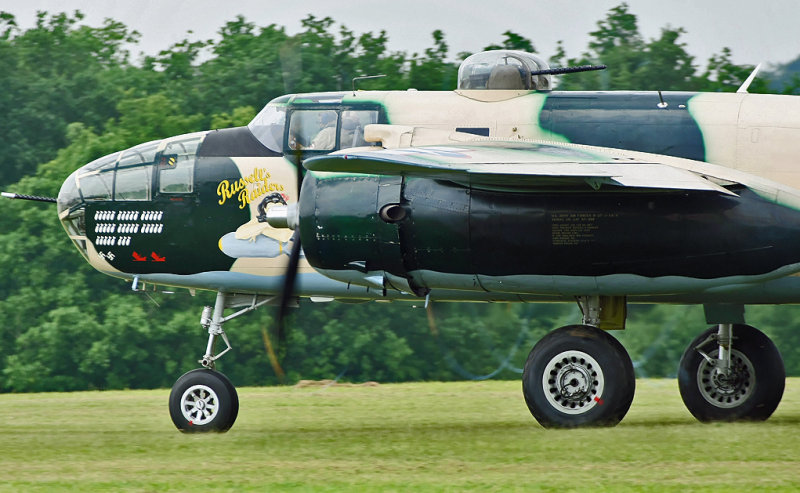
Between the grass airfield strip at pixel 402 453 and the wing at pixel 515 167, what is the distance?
2.79m

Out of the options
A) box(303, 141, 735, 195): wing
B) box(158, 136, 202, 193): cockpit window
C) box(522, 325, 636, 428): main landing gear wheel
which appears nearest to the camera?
box(303, 141, 735, 195): wing

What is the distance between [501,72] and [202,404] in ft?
19.1

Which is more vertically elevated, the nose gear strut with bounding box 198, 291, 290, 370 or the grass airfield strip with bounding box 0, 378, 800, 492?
the nose gear strut with bounding box 198, 291, 290, 370

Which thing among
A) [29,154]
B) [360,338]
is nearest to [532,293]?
[360,338]

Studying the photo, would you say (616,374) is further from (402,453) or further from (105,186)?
(105,186)

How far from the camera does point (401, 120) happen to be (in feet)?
48.6

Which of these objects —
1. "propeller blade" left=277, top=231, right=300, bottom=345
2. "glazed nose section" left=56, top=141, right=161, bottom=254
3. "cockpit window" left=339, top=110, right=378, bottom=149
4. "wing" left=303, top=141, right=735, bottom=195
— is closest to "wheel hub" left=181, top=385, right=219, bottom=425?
"propeller blade" left=277, top=231, right=300, bottom=345

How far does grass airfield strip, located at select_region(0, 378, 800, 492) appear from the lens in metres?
10.3

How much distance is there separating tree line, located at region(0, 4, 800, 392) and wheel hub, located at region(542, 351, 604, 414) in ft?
54.5

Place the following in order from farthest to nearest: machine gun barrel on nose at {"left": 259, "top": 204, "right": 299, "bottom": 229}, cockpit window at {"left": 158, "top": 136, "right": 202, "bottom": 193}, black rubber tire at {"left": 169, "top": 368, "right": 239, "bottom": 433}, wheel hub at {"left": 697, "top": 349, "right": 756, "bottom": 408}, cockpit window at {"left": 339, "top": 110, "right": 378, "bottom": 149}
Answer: wheel hub at {"left": 697, "top": 349, "right": 756, "bottom": 408} < cockpit window at {"left": 158, "top": 136, "right": 202, "bottom": 193} < black rubber tire at {"left": 169, "top": 368, "right": 239, "bottom": 433} < cockpit window at {"left": 339, "top": 110, "right": 378, "bottom": 149} < machine gun barrel on nose at {"left": 259, "top": 204, "right": 299, "bottom": 229}

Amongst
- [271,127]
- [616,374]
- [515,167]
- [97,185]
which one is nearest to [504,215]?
[515,167]

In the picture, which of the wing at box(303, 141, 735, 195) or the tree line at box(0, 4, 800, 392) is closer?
the wing at box(303, 141, 735, 195)

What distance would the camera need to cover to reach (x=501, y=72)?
49.5 feet

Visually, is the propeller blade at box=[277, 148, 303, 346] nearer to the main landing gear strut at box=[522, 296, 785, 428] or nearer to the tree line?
the main landing gear strut at box=[522, 296, 785, 428]
